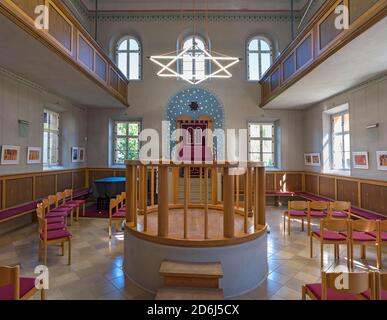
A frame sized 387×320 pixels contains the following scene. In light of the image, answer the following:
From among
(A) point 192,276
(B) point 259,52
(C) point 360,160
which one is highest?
(B) point 259,52

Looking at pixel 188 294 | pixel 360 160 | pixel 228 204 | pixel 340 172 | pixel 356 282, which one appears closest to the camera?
pixel 356 282

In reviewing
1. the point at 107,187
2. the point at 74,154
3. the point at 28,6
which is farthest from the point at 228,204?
the point at 74,154

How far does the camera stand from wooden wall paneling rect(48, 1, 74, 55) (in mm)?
3967

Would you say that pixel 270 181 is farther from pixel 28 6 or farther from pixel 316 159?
pixel 28 6

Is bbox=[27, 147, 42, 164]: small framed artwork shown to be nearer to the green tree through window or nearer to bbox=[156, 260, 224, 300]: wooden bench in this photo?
the green tree through window

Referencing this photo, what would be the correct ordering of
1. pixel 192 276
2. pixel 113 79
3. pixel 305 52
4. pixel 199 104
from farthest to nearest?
pixel 199 104 < pixel 113 79 < pixel 305 52 < pixel 192 276

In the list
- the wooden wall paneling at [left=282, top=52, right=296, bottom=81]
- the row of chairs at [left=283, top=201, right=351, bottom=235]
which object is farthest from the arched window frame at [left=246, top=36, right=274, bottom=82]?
the row of chairs at [left=283, top=201, right=351, bottom=235]

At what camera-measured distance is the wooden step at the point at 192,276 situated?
7.58 feet

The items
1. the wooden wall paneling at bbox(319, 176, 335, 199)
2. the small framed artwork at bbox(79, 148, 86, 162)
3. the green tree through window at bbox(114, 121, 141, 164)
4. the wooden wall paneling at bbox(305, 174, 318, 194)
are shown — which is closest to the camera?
the wooden wall paneling at bbox(319, 176, 335, 199)

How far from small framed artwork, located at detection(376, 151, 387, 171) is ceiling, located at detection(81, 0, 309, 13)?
641 centimetres

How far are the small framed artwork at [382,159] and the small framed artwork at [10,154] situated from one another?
8.03m

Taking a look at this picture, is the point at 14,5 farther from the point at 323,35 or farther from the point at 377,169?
the point at 377,169

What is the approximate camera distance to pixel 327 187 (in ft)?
22.8

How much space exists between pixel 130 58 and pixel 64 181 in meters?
5.12
